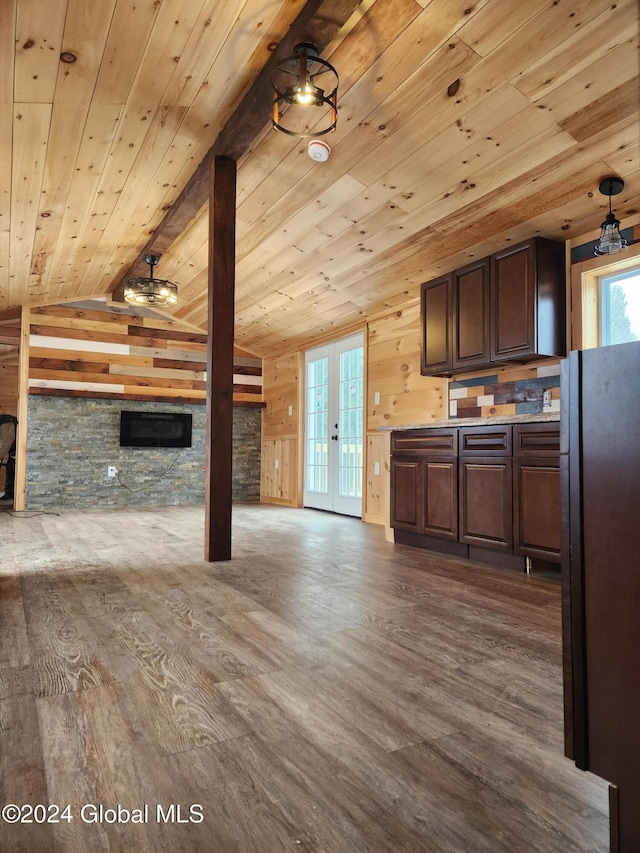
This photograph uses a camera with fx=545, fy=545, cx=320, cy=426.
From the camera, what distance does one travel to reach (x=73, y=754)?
1.20 meters

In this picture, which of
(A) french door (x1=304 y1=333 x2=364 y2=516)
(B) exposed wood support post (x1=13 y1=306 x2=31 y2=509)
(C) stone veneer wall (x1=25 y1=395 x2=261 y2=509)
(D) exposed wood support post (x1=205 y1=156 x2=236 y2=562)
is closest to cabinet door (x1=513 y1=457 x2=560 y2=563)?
(D) exposed wood support post (x1=205 y1=156 x2=236 y2=562)

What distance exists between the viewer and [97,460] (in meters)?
6.91

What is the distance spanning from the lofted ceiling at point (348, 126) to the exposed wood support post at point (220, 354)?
1.12 feet

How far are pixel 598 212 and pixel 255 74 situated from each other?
218cm

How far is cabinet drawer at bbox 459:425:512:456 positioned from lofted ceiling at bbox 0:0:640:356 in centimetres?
141

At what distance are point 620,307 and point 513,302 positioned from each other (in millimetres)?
642

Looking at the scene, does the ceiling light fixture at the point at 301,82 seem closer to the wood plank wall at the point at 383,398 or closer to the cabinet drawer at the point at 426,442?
the cabinet drawer at the point at 426,442

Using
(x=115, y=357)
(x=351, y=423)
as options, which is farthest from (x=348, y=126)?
(x=115, y=357)

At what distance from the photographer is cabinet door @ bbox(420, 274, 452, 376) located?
425 centimetres

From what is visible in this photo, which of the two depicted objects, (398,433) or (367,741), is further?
(398,433)

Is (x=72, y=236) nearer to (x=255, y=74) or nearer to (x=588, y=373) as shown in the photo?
(x=255, y=74)

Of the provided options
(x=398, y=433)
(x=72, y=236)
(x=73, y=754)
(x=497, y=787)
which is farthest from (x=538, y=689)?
(x=72, y=236)

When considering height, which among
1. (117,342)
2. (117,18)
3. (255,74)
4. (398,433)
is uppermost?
(255,74)

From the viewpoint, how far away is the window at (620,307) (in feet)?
11.0
